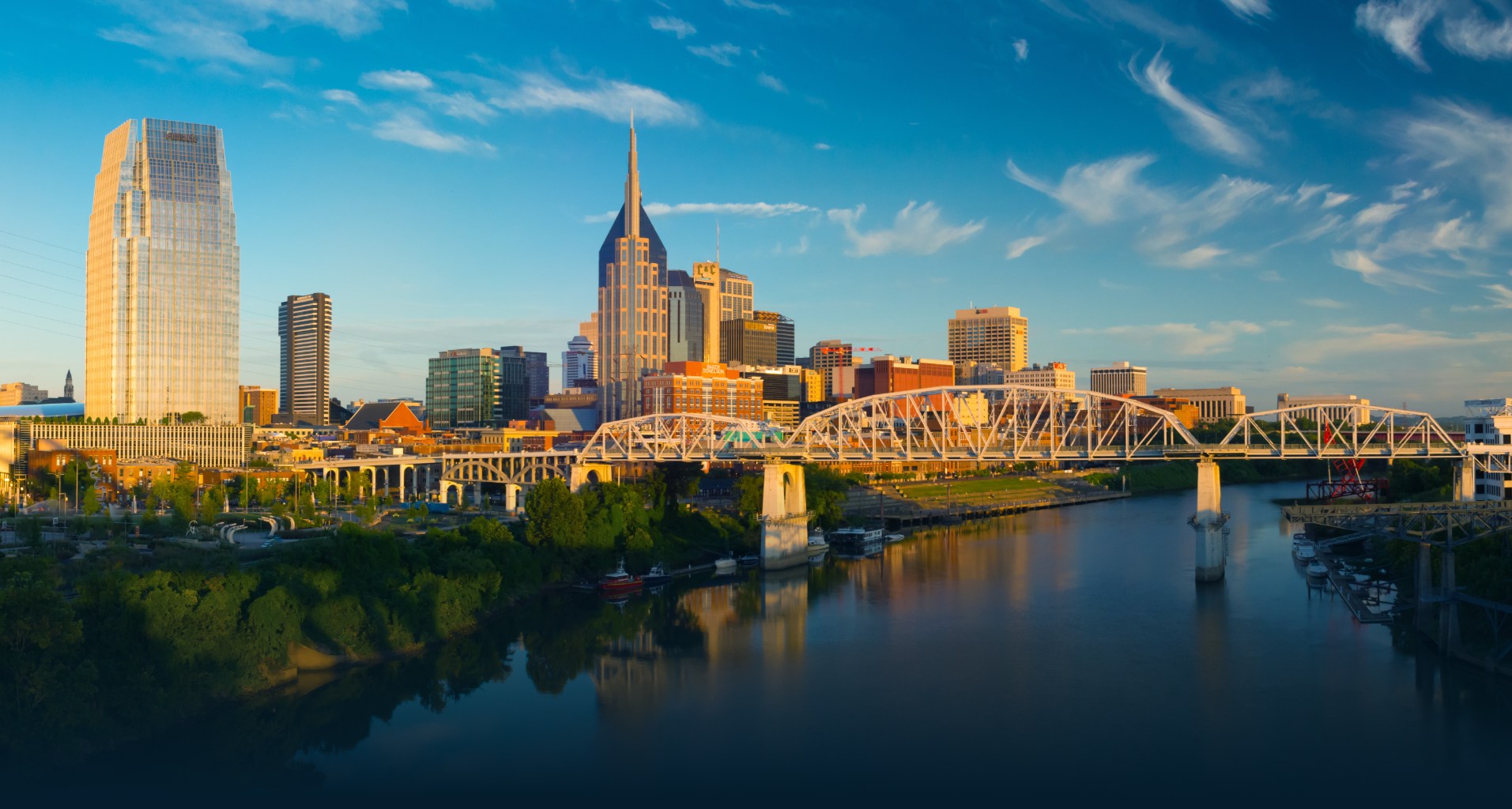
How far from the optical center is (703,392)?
113938 mm

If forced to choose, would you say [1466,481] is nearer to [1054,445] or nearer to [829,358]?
[1054,445]

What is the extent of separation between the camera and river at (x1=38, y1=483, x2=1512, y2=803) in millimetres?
22797

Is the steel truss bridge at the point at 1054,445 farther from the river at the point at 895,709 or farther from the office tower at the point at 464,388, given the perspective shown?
the office tower at the point at 464,388

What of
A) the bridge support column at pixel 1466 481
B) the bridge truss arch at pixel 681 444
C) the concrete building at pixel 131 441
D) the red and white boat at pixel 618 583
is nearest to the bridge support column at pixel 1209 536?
the bridge support column at pixel 1466 481

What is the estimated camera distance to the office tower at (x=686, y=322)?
6811 inches

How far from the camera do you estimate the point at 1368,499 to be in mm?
65875

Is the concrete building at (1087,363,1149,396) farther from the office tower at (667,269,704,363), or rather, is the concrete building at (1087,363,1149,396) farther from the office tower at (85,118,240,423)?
the office tower at (85,118,240,423)

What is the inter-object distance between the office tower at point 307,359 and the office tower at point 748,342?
65435mm

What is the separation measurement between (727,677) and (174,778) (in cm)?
1342

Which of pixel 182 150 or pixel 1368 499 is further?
pixel 182 150

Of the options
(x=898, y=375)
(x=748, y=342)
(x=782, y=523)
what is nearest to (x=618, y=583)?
(x=782, y=523)

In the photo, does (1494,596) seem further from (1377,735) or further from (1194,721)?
(1194,721)

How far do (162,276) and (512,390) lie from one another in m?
85.8

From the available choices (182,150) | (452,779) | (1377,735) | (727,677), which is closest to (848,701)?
(727,677)
